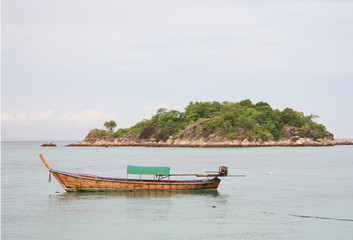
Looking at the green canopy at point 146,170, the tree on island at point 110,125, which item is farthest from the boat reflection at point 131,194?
the tree on island at point 110,125

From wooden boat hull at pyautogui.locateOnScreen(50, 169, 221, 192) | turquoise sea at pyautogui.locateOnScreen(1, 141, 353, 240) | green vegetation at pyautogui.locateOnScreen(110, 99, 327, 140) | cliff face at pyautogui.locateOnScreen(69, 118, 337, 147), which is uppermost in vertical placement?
green vegetation at pyautogui.locateOnScreen(110, 99, 327, 140)

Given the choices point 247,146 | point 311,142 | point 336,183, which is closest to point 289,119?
point 311,142

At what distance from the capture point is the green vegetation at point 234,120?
138750 millimetres

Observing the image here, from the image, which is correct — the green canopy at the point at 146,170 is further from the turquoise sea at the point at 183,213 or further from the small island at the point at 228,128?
the small island at the point at 228,128

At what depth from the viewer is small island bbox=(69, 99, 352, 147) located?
138375mm

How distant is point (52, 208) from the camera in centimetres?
2784

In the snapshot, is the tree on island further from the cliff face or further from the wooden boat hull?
the wooden boat hull

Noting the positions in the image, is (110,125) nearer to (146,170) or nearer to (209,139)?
(209,139)

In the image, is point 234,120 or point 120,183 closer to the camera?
point 120,183

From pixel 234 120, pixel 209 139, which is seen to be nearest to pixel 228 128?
pixel 234 120

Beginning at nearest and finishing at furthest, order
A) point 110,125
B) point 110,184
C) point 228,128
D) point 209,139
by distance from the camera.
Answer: point 110,184
point 228,128
point 209,139
point 110,125

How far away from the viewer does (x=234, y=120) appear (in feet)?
456

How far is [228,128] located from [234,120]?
11.4ft

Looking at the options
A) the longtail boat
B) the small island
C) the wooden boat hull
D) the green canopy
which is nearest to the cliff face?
the small island
